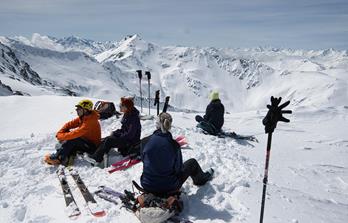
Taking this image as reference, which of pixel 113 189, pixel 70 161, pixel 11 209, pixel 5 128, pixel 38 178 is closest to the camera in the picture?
pixel 11 209

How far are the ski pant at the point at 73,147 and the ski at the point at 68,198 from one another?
0.69 m

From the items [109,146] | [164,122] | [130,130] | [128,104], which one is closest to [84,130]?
[109,146]

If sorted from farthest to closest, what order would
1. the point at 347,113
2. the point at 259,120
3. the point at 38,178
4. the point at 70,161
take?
1. the point at 347,113
2. the point at 259,120
3. the point at 70,161
4. the point at 38,178

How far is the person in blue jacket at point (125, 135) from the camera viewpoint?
37.4ft

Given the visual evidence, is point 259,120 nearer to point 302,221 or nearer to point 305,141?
point 305,141

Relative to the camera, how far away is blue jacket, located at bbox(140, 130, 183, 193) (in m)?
7.77

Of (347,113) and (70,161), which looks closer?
(70,161)

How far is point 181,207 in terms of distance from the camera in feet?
26.2

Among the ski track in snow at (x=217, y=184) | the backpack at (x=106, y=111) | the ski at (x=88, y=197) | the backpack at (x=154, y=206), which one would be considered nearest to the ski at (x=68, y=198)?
the ski track in snow at (x=217, y=184)

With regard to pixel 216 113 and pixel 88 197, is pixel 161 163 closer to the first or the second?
pixel 88 197

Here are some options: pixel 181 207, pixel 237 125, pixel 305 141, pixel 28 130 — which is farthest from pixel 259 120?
pixel 181 207

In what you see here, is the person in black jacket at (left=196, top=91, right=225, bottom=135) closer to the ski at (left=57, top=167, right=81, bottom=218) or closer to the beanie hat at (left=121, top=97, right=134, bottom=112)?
the beanie hat at (left=121, top=97, right=134, bottom=112)

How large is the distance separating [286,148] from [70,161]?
1063 centimetres

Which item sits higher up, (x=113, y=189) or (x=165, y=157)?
(x=165, y=157)
